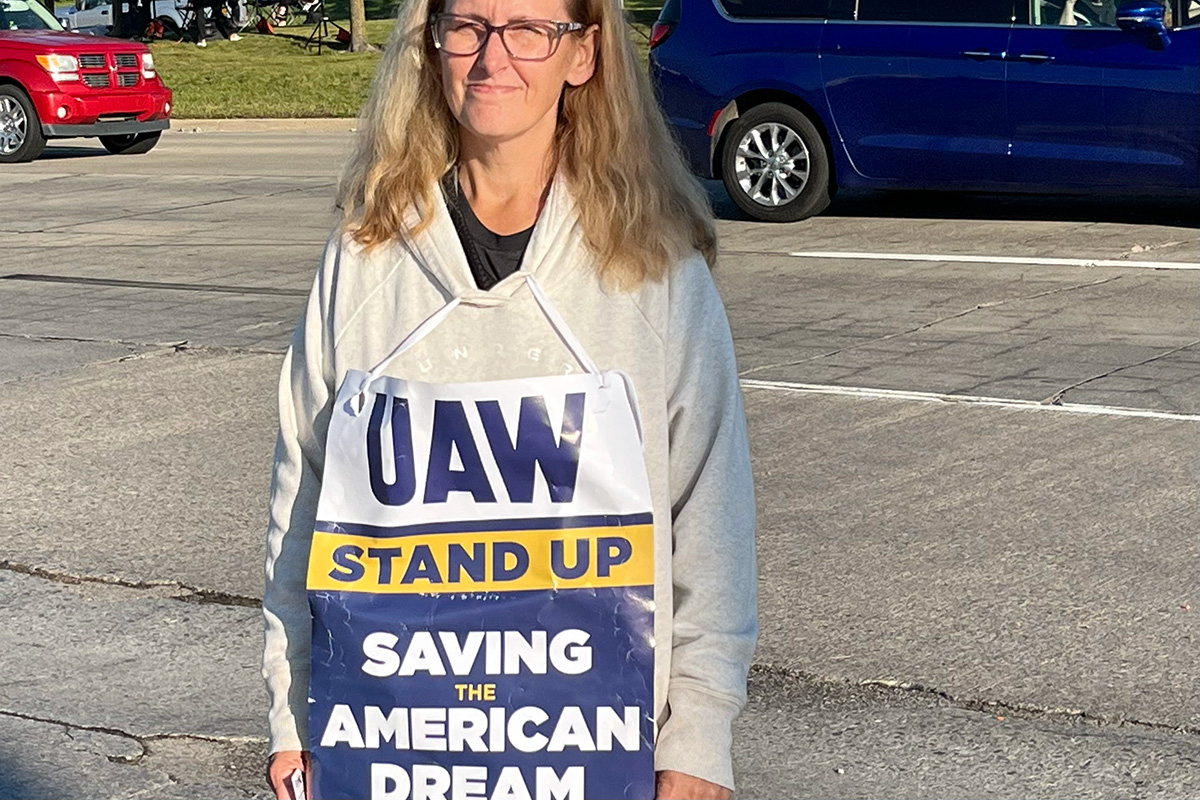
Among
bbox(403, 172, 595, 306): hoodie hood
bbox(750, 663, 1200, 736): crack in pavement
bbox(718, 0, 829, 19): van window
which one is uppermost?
bbox(403, 172, 595, 306): hoodie hood

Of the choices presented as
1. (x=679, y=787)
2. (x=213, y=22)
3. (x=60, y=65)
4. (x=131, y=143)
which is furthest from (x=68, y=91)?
(x=213, y=22)

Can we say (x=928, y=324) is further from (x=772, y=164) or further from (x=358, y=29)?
(x=358, y=29)

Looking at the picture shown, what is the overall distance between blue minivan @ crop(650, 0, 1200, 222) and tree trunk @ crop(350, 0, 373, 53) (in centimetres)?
2141

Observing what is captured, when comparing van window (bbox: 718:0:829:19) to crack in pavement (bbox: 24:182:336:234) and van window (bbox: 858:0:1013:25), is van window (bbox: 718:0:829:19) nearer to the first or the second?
van window (bbox: 858:0:1013:25)

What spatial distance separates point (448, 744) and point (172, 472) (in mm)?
4748

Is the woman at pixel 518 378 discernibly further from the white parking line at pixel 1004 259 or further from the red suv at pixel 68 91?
the red suv at pixel 68 91

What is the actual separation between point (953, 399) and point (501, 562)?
18.2 ft

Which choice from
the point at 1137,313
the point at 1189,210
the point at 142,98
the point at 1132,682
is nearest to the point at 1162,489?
the point at 1132,682

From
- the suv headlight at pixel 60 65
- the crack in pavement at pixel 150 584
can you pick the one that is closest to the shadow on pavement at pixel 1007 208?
the crack in pavement at pixel 150 584

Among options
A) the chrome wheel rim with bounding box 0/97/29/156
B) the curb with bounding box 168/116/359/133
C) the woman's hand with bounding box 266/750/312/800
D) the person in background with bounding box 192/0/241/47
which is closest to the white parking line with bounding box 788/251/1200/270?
the woman's hand with bounding box 266/750/312/800

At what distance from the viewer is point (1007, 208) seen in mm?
12938

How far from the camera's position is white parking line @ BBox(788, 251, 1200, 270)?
1043cm

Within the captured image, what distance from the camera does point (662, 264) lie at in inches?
88.4

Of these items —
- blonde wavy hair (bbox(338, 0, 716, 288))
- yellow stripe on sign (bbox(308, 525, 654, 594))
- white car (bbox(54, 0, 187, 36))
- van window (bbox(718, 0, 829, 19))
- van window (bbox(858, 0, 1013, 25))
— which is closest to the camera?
yellow stripe on sign (bbox(308, 525, 654, 594))
